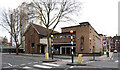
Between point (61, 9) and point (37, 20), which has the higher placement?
point (61, 9)

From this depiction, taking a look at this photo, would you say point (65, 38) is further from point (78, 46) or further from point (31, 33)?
point (31, 33)

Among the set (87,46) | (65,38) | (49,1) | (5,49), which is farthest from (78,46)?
(5,49)

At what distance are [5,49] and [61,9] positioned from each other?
37023 mm

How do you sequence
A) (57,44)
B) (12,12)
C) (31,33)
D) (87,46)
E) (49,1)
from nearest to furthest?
1. (49,1)
2. (87,46)
3. (12,12)
4. (57,44)
5. (31,33)

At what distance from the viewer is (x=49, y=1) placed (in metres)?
24.8

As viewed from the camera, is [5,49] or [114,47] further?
[114,47]

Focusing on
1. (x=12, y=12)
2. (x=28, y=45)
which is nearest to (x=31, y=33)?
(x=28, y=45)

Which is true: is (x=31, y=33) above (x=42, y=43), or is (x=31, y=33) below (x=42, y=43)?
above

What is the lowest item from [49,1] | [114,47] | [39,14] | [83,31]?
[114,47]

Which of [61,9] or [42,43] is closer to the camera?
[61,9]

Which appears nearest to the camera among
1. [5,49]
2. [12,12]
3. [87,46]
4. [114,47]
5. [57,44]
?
[87,46]

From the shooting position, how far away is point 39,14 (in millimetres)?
26312

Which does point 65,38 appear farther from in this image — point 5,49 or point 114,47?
point 114,47

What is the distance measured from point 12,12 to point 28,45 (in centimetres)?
1361
